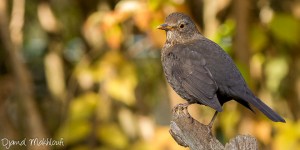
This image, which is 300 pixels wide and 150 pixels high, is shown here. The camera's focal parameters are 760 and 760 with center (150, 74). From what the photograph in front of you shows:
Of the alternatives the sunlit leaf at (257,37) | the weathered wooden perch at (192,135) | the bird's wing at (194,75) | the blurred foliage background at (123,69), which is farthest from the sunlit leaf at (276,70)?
the weathered wooden perch at (192,135)

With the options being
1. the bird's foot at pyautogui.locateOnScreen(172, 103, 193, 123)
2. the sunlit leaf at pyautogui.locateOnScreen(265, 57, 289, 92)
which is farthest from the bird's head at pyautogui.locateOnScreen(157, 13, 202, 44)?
the sunlit leaf at pyautogui.locateOnScreen(265, 57, 289, 92)

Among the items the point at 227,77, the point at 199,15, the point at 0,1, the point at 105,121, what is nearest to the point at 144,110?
the point at 105,121

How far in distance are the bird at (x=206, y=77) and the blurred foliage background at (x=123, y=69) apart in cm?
70

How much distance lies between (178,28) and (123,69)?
1.18 meters

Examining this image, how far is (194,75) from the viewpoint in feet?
14.9

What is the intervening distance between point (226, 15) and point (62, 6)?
5.87ft

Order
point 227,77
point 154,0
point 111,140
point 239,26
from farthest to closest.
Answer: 1. point 111,140
2. point 239,26
3. point 154,0
4. point 227,77

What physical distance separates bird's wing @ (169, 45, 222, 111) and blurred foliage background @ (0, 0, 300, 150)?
2.35 ft

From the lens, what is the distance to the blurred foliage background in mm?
5664

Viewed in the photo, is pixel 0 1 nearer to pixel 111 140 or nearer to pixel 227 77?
pixel 111 140

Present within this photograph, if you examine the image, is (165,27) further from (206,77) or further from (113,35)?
(113,35)

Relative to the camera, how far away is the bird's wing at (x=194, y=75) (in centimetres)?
439

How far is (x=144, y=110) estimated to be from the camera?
6.55 meters

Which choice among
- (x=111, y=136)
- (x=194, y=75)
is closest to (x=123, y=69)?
(x=111, y=136)
